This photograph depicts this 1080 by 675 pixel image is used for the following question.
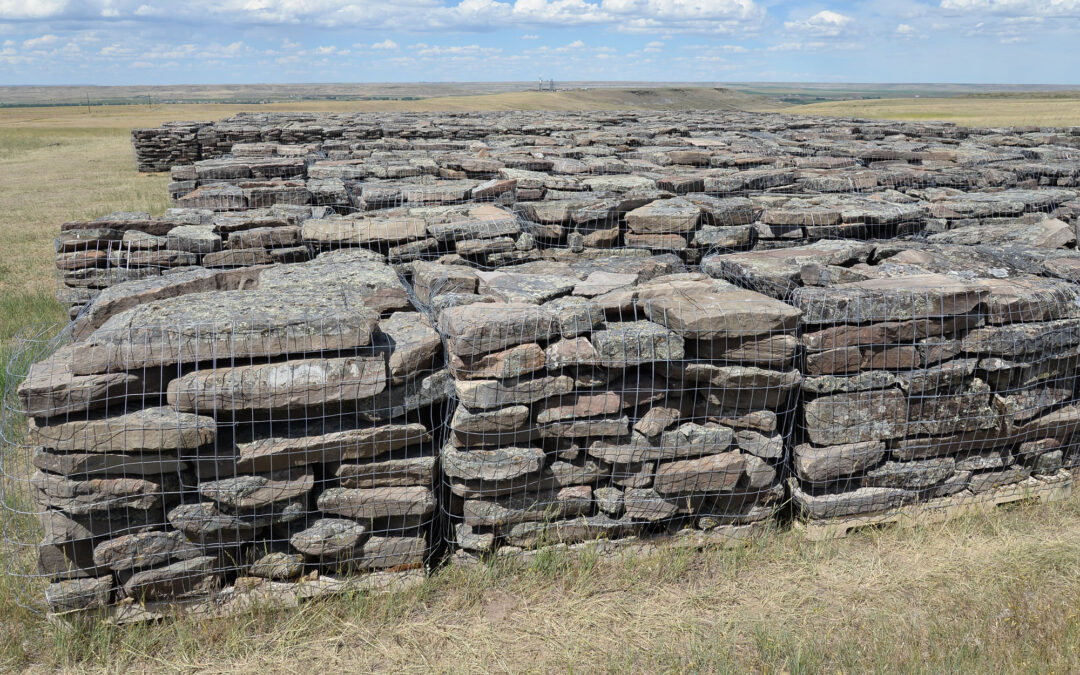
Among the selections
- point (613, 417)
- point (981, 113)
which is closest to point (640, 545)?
point (613, 417)

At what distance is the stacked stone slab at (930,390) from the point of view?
3992 millimetres

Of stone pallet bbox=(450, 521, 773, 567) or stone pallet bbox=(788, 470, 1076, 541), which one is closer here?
stone pallet bbox=(450, 521, 773, 567)

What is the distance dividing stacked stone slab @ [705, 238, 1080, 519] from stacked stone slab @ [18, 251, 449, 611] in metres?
1.99

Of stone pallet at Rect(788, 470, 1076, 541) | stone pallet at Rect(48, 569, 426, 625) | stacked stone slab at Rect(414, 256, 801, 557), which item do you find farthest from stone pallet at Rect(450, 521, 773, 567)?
stone pallet at Rect(48, 569, 426, 625)

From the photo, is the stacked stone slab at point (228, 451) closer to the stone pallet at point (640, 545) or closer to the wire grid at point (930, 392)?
the stone pallet at point (640, 545)

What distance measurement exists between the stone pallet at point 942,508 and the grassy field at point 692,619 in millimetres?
69

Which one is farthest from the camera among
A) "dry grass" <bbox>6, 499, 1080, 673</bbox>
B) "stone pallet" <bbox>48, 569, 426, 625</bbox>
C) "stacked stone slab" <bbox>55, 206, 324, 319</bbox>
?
"stacked stone slab" <bbox>55, 206, 324, 319</bbox>

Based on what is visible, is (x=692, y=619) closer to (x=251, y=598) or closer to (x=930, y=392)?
(x=930, y=392)

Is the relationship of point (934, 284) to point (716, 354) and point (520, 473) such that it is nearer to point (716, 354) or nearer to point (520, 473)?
point (716, 354)

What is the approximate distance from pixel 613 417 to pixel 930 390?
174 centimetres

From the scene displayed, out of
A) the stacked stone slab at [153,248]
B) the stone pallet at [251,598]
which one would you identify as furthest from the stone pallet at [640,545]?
the stacked stone slab at [153,248]

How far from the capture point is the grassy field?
3113 mm

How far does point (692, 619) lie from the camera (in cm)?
342

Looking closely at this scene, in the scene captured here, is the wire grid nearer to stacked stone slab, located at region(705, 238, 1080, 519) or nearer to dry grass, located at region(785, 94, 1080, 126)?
stacked stone slab, located at region(705, 238, 1080, 519)
